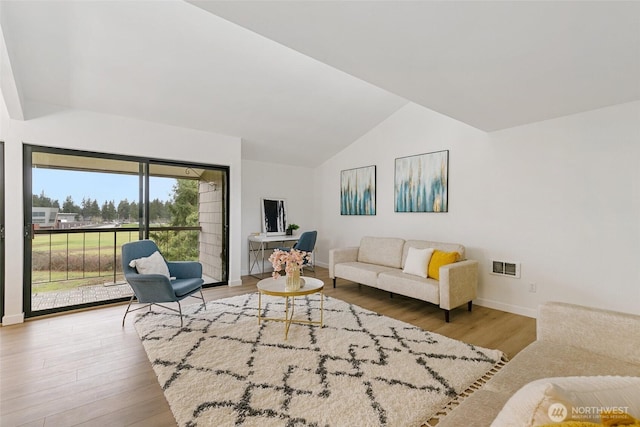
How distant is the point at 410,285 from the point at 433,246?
0.78 metres

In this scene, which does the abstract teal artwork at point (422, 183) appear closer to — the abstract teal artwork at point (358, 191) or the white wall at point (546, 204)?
the white wall at point (546, 204)

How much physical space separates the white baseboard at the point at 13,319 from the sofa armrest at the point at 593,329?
193 inches

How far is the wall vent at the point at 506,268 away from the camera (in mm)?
3562

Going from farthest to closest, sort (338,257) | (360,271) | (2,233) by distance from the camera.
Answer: (338,257) < (360,271) < (2,233)

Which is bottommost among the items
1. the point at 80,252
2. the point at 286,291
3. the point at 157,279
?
the point at 286,291

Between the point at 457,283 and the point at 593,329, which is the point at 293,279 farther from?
the point at 593,329

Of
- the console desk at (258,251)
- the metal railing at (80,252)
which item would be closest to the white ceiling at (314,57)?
the metal railing at (80,252)

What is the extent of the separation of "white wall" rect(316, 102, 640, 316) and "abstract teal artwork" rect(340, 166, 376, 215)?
0.81 m

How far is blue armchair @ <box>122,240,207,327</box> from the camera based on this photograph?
116 inches

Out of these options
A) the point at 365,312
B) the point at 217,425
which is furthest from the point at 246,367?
the point at 365,312

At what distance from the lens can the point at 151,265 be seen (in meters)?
3.31

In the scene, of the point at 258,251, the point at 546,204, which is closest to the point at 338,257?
the point at 258,251

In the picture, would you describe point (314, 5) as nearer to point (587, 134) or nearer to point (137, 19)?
point (137, 19)

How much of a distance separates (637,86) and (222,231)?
5124 millimetres
